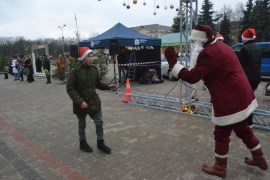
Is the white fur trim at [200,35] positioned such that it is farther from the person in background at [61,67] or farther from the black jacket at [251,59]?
the person in background at [61,67]

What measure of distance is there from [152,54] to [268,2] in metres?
28.3

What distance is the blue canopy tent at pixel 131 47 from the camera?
1235 centimetres

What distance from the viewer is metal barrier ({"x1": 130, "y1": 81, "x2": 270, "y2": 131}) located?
5.54 metres

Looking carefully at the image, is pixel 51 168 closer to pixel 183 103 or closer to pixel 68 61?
pixel 183 103

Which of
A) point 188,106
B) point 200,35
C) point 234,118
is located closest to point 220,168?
point 234,118

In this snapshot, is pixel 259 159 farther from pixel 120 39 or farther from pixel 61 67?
pixel 61 67

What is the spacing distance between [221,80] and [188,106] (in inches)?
152

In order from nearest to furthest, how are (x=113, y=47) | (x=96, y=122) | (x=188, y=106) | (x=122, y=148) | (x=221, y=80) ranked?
(x=221, y=80)
(x=96, y=122)
(x=122, y=148)
(x=188, y=106)
(x=113, y=47)

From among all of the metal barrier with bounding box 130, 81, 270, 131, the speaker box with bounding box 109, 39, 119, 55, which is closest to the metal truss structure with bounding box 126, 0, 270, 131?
the metal barrier with bounding box 130, 81, 270, 131

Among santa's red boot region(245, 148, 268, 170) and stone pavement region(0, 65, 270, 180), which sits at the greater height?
santa's red boot region(245, 148, 268, 170)

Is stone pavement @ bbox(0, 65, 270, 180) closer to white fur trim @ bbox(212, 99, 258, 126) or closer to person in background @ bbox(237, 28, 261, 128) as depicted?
white fur trim @ bbox(212, 99, 258, 126)

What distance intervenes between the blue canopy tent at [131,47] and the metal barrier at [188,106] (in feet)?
14.6

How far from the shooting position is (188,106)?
22.9 feet

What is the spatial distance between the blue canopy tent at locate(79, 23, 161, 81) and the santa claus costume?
8.70 m
